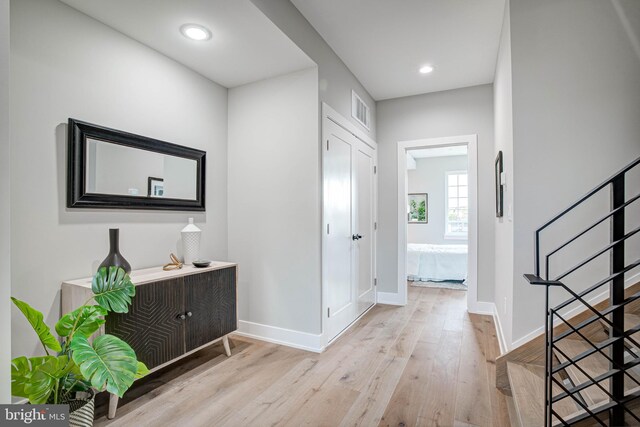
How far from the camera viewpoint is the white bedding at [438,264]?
17.9 feet

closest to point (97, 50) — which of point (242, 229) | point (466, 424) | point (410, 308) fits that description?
point (242, 229)

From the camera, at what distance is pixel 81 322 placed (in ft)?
5.05

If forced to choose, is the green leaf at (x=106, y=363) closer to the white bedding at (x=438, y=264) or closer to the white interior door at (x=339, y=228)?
the white interior door at (x=339, y=228)

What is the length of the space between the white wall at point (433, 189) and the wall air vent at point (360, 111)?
14.7ft

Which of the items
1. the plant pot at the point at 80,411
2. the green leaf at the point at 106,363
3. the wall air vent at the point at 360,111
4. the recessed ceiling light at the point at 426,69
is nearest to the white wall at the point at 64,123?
the plant pot at the point at 80,411

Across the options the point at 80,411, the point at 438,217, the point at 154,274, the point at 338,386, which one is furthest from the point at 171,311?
the point at 438,217

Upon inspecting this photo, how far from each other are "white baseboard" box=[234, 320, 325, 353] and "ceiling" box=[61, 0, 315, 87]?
91.2 inches

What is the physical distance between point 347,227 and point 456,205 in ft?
17.5

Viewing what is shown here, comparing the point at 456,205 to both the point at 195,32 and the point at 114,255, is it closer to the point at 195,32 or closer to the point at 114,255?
the point at 195,32

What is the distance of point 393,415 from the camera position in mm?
1879

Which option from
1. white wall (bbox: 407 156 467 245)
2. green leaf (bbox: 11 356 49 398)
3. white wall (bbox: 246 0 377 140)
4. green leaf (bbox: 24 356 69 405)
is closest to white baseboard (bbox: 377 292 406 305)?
white wall (bbox: 246 0 377 140)

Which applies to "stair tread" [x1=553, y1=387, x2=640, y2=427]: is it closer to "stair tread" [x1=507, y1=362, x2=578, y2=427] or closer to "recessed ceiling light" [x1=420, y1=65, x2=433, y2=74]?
"stair tread" [x1=507, y1=362, x2=578, y2=427]

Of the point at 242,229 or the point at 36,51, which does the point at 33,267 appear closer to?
the point at 36,51

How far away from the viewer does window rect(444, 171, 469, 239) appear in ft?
25.3
